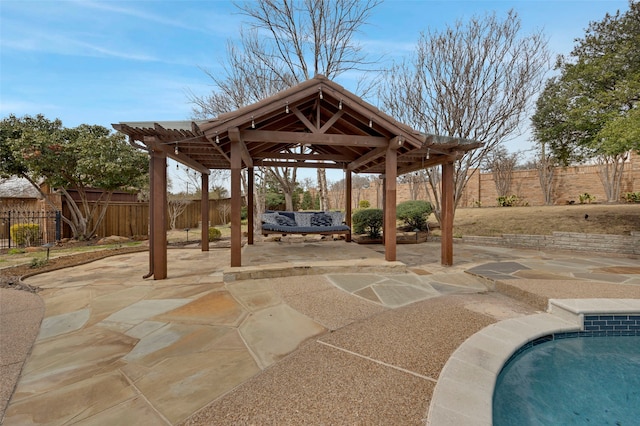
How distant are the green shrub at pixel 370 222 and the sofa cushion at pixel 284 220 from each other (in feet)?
9.71

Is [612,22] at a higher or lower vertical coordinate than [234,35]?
lower

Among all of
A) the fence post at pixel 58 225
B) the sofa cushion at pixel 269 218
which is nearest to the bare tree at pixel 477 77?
the sofa cushion at pixel 269 218

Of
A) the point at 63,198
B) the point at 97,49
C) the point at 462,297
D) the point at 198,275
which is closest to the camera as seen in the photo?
the point at 462,297

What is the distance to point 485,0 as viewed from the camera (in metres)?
7.95

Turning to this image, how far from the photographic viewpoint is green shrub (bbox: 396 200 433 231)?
10.4 m

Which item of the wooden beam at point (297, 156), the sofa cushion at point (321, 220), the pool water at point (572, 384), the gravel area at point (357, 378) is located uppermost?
the wooden beam at point (297, 156)

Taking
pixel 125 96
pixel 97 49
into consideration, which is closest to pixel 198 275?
pixel 97 49

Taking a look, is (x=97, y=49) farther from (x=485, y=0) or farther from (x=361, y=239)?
(x=485, y=0)

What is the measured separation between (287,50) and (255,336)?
419 inches

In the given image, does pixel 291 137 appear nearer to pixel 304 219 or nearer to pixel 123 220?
pixel 304 219

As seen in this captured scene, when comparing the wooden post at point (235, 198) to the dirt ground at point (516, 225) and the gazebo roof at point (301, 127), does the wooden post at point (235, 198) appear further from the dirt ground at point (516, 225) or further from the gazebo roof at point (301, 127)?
the dirt ground at point (516, 225)

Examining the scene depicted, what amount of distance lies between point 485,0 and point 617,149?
209 inches

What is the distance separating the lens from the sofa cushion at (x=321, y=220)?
798 centimetres

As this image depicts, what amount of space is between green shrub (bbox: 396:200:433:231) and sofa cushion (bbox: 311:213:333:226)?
3.62m
